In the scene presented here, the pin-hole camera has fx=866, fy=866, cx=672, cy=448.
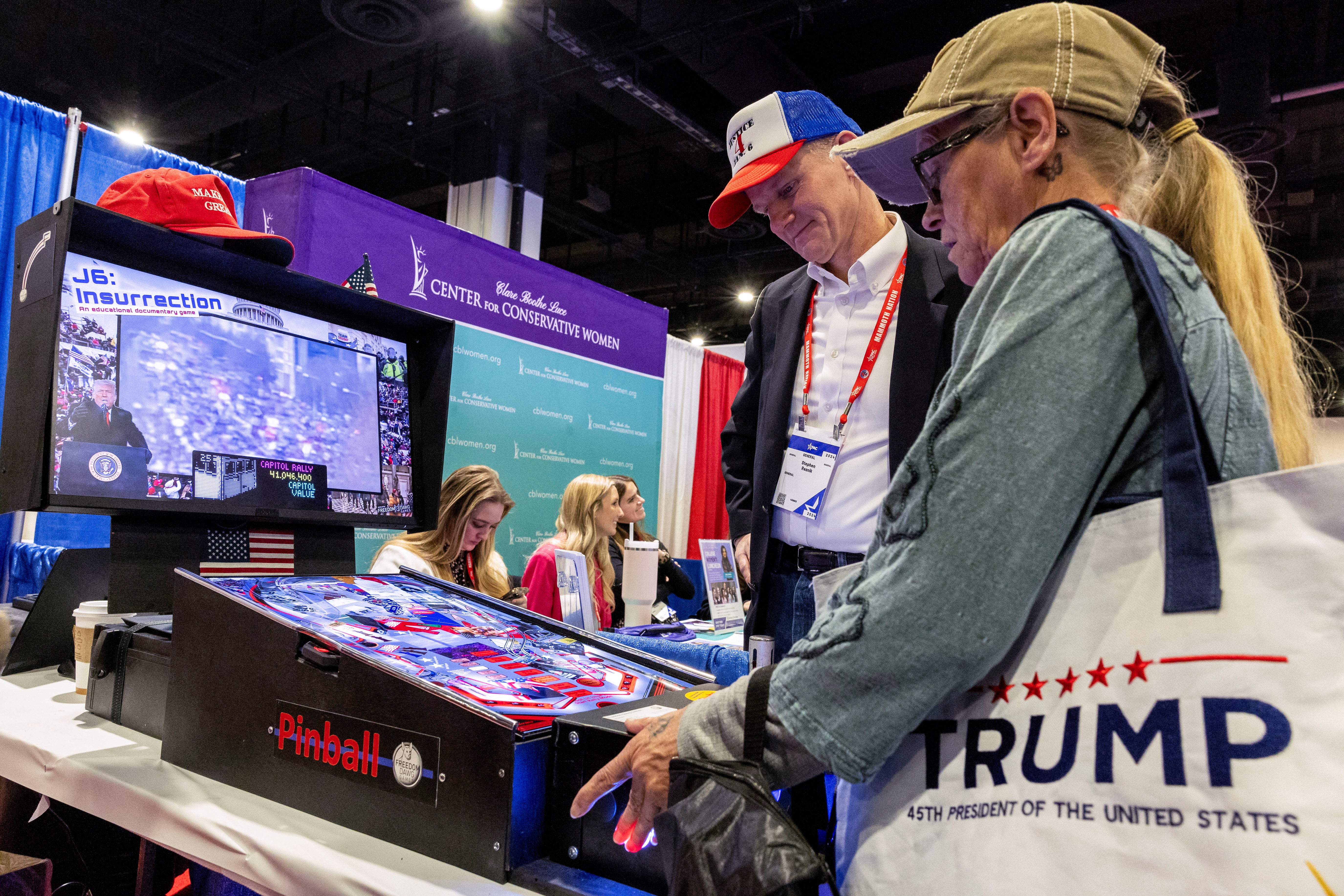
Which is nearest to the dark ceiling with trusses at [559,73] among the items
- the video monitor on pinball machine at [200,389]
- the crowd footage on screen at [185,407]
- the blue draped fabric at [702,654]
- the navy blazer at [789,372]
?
the blue draped fabric at [702,654]

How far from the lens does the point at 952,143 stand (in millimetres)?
777

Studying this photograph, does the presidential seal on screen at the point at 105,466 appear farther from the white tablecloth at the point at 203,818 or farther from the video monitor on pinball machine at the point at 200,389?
the white tablecloth at the point at 203,818

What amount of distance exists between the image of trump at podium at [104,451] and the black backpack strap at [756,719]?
86 centimetres

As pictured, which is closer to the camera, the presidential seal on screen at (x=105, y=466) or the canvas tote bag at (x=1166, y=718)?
the canvas tote bag at (x=1166, y=718)

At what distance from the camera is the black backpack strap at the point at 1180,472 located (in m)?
0.52

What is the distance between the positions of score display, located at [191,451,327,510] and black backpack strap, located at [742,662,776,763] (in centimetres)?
86

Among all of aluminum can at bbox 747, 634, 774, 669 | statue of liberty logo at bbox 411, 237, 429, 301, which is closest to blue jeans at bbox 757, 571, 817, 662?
aluminum can at bbox 747, 634, 774, 669

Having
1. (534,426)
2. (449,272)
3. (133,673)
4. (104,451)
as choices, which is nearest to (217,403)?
(104,451)

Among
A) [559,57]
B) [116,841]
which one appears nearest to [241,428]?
[116,841]

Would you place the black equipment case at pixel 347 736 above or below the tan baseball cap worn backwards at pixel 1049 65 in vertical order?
below

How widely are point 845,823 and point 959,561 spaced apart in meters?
0.23

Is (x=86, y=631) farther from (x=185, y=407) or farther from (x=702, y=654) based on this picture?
(x=702, y=654)

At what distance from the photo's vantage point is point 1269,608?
1.65 feet

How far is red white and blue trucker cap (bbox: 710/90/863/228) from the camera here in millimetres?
1621
